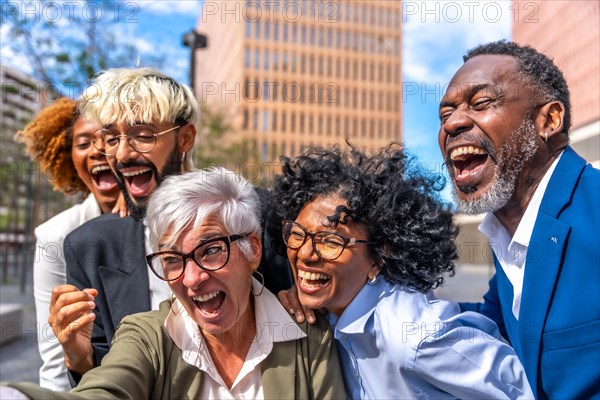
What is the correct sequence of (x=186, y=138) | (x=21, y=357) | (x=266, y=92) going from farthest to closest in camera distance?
(x=266, y=92)
(x=21, y=357)
(x=186, y=138)

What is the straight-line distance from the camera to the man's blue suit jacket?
2135mm

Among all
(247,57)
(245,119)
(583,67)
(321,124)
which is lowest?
(583,67)

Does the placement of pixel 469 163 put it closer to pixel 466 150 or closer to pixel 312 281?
pixel 466 150

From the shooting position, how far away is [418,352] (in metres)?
2.25

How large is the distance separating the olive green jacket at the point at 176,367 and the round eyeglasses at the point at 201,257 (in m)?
0.23

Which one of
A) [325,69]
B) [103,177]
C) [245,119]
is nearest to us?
[103,177]

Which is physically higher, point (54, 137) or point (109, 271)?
point (54, 137)

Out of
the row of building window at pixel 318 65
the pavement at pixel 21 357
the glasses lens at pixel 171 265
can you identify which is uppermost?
the row of building window at pixel 318 65

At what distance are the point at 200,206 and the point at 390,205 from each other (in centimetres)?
87

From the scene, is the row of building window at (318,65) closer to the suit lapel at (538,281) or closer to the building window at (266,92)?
the building window at (266,92)

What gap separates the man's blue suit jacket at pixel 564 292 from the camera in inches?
84.0

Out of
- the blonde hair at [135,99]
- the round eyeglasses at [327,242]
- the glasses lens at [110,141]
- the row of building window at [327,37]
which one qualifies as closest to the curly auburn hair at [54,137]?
the blonde hair at [135,99]

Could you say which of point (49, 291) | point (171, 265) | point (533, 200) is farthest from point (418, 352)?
point (49, 291)

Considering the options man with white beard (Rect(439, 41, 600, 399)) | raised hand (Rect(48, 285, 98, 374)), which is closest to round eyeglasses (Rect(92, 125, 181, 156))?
raised hand (Rect(48, 285, 98, 374))
